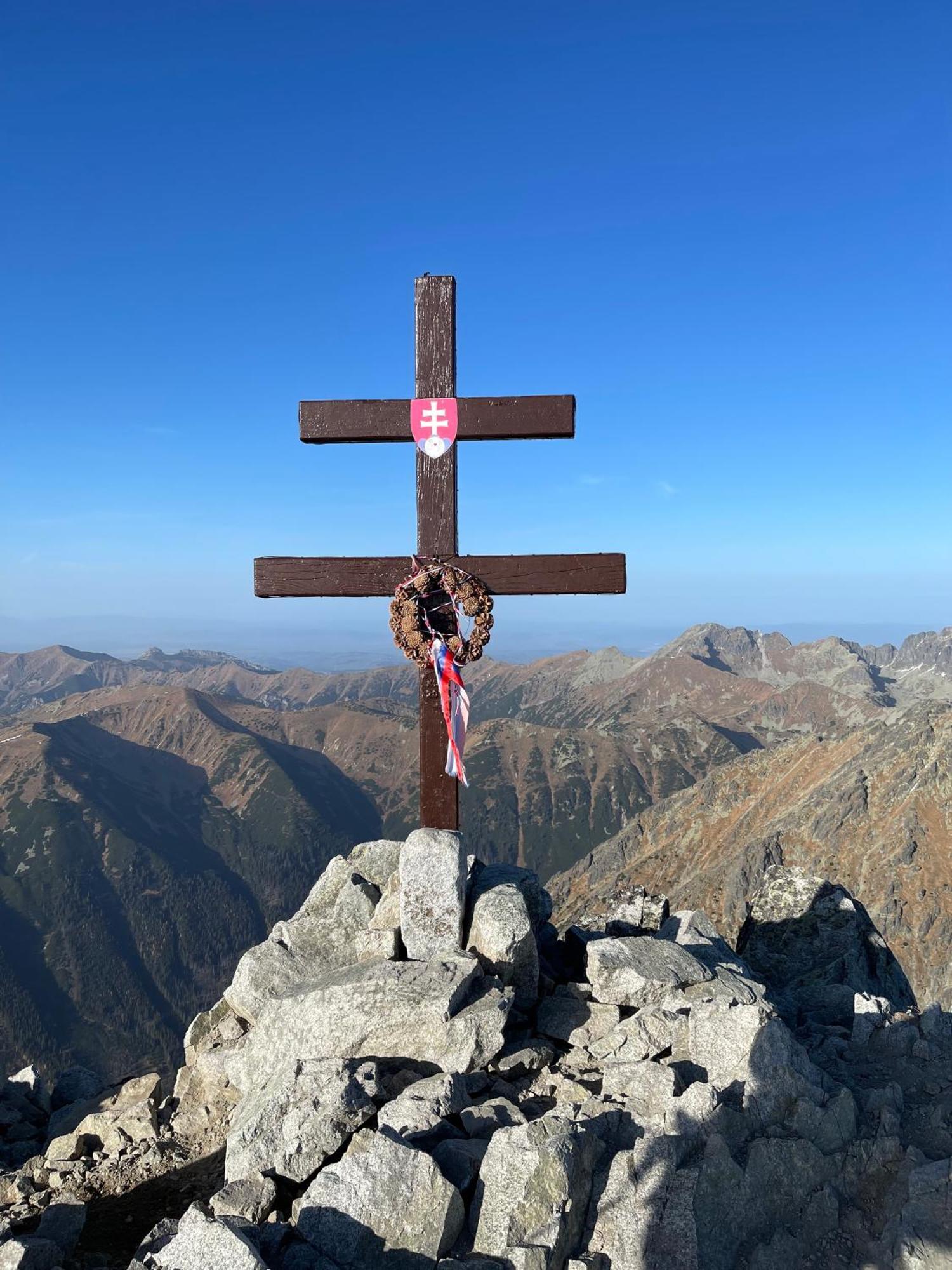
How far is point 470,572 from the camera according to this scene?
12070mm

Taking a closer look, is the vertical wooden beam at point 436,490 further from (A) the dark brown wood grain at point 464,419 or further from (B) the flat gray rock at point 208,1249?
(B) the flat gray rock at point 208,1249

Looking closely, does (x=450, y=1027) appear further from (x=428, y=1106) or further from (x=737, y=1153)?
(x=737, y=1153)

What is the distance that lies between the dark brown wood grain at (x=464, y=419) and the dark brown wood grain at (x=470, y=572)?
176cm

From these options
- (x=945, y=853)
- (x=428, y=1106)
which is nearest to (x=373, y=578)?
(x=428, y=1106)

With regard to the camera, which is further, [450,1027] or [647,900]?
[647,900]

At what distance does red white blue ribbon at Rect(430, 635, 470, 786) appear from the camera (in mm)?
11789

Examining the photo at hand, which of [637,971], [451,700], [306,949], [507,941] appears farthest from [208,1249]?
[451,700]

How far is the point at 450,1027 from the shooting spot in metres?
9.23

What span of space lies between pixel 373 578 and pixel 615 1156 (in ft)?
25.8

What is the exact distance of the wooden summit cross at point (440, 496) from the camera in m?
11.9

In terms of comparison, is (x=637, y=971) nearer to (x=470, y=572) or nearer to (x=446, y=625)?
(x=446, y=625)

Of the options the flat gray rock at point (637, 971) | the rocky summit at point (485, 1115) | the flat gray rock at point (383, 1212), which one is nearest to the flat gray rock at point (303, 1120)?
the rocky summit at point (485, 1115)

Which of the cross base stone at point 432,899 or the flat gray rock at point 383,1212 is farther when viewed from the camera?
the cross base stone at point 432,899

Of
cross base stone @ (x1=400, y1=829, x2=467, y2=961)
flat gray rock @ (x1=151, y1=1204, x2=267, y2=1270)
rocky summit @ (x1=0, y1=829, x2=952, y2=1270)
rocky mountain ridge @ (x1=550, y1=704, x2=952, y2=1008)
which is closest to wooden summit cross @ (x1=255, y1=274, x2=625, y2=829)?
cross base stone @ (x1=400, y1=829, x2=467, y2=961)
